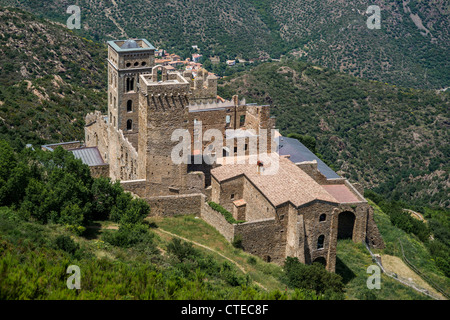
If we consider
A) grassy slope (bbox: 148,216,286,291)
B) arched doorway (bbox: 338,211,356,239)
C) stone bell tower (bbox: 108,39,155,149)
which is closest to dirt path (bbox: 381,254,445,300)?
arched doorway (bbox: 338,211,356,239)

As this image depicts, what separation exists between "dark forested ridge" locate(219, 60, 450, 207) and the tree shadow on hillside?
105 feet

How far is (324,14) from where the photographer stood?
121 meters

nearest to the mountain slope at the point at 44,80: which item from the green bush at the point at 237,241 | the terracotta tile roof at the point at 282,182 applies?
the terracotta tile roof at the point at 282,182

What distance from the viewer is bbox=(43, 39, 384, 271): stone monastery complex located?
36844mm

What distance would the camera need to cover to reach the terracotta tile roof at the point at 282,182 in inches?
1444

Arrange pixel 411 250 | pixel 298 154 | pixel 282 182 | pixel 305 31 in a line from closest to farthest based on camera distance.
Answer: pixel 282 182
pixel 411 250
pixel 298 154
pixel 305 31

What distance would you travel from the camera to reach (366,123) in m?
83.2

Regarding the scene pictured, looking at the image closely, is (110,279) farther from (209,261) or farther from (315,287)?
(315,287)

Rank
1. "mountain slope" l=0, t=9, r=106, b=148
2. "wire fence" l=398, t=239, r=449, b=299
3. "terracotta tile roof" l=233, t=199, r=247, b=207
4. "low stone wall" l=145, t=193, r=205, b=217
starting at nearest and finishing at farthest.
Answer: "wire fence" l=398, t=239, r=449, b=299 → "terracotta tile roof" l=233, t=199, r=247, b=207 → "low stone wall" l=145, t=193, r=205, b=217 → "mountain slope" l=0, t=9, r=106, b=148

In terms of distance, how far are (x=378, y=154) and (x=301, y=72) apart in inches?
873

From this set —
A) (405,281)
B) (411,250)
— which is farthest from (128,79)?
(411,250)

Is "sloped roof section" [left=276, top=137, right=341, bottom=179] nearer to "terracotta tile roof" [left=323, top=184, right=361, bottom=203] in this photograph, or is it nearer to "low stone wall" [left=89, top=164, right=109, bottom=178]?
"terracotta tile roof" [left=323, top=184, right=361, bottom=203]

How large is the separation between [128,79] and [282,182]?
1643cm

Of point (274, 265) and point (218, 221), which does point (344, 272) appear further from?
point (218, 221)
